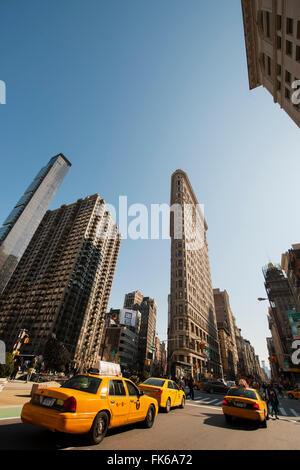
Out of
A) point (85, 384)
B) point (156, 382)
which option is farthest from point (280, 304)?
point (85, 384)

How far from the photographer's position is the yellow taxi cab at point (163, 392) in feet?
33.7

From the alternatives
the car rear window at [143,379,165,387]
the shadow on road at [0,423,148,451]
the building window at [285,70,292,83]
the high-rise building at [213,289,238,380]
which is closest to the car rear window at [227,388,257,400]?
the car rear window at [143,379,165,387]

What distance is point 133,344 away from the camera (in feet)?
359

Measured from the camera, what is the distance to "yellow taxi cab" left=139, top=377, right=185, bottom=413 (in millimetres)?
10273

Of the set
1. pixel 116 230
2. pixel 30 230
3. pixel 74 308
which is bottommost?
pixel 74 308

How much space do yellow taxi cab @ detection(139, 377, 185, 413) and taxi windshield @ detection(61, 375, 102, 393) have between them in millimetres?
5799

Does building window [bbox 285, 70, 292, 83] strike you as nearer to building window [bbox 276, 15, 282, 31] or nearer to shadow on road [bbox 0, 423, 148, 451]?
building window [bbox 276, 15, 282, 31]

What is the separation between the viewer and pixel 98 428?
5.05 metres

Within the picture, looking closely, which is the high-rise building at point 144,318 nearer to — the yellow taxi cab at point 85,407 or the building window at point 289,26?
the yellow taxi cab at point 85,407

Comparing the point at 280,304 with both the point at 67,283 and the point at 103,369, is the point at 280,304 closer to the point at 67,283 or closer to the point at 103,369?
the point at 67,283
